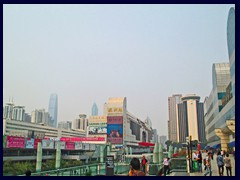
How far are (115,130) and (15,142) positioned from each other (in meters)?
65.9

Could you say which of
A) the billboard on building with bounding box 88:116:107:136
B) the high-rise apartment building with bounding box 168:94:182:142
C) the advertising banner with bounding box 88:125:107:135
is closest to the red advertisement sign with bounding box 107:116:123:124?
the billboard on building with bounding box 88:116:107:136

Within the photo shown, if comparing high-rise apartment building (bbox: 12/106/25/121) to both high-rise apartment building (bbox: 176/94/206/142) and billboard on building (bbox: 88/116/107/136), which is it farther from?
high-rise apartment building (bbox: 176/94/206/142)

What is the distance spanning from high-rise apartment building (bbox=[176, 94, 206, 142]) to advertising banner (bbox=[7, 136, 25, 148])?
84109mm

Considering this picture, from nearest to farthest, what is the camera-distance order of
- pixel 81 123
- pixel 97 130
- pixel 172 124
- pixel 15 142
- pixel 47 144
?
pixel 15 142 → pixel 47 144 → pixel 97 130 → pixel 172 124 → pixel 81 123

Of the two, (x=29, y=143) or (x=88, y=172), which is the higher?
(x=29, y=143)

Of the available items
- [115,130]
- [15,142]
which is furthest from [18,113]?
[15,142]

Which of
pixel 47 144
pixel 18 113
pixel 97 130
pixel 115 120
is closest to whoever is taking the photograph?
pixel 47 144

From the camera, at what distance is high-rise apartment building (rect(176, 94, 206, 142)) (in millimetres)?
104312

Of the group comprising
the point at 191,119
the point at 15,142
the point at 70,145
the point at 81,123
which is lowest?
the point at 70,145

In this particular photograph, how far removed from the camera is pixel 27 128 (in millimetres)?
83125

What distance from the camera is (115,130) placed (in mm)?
90500

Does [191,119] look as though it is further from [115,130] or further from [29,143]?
[29,143]

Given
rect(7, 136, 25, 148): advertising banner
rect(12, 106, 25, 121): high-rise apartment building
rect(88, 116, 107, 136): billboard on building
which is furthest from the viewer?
rect(12, 106, 25, 121): high-rise apartment building
